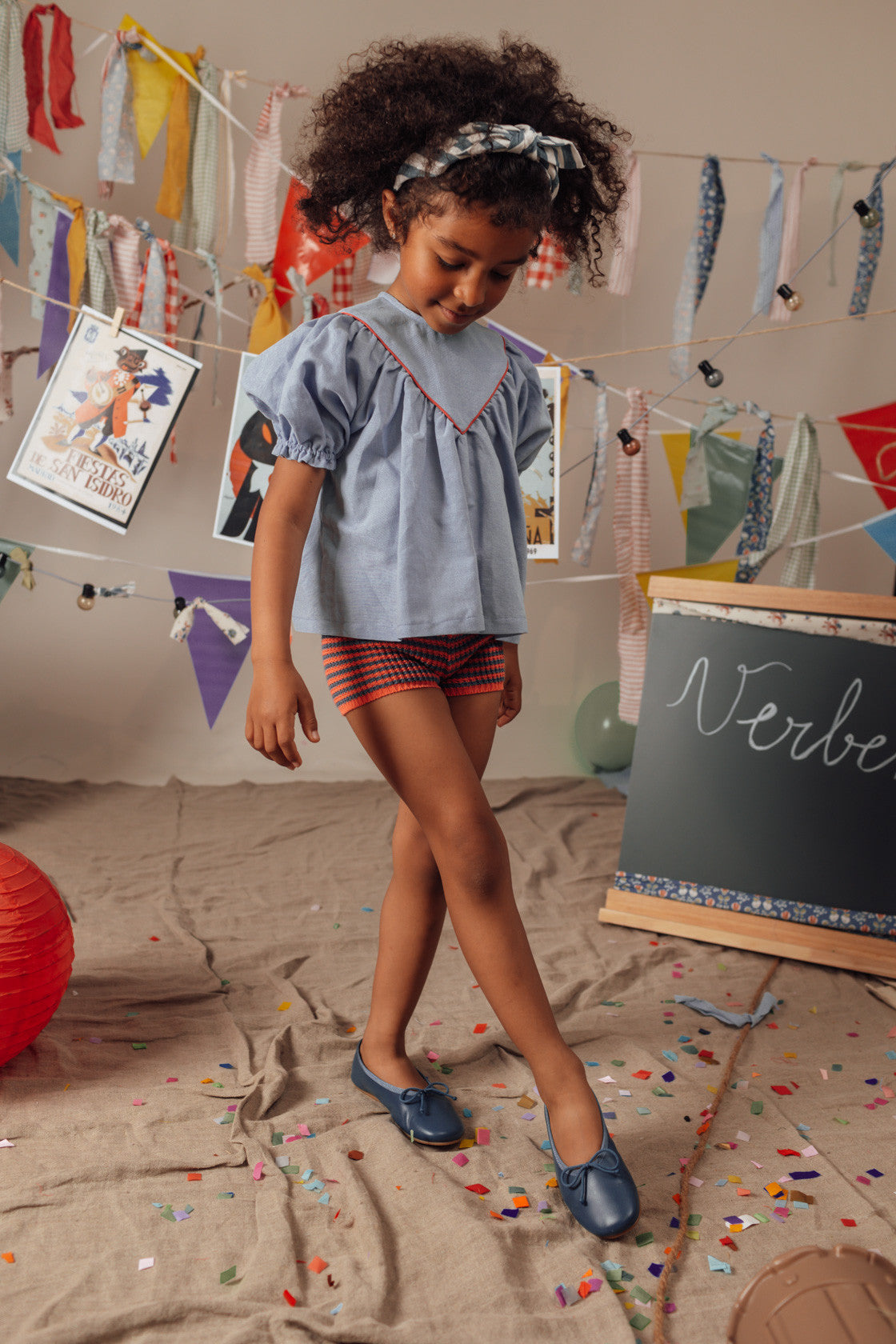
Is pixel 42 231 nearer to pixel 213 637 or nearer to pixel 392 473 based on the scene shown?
pixel 213 637

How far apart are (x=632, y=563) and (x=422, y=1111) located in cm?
155

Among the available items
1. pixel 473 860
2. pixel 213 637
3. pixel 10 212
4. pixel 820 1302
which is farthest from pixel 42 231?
pixel 820 1302

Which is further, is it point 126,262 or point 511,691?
point 126,262

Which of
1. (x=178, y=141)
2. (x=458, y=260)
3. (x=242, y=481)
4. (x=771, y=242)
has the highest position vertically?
(x=178, y=141)

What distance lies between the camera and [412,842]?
1.31 meters

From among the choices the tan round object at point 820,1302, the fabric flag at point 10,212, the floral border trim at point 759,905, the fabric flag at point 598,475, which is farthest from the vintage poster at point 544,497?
the tan round object at point 820,1302

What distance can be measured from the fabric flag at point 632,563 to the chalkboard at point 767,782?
48cm

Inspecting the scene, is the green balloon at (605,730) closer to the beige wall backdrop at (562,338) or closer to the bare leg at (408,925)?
the beige wall backdrop at (562,338)

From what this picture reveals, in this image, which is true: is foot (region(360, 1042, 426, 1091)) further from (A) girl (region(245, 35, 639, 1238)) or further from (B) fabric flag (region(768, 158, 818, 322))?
(B) fabric flag (region(768, 158, 818, 322))

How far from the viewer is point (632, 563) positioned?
2.52 metres

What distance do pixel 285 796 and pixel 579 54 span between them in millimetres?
2219

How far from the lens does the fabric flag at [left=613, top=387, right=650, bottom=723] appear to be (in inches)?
98.3

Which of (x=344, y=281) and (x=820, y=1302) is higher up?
(x=344, y=281)

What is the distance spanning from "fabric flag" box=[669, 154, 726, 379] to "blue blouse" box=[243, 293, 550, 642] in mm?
1289
